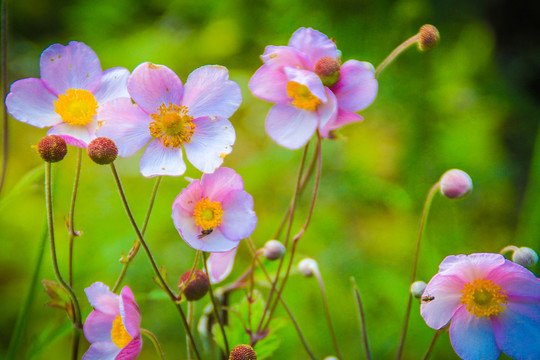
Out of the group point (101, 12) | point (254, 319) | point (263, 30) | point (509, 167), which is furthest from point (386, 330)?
point (101, 12)

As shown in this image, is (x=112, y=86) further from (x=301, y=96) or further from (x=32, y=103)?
(x=301, y=96)

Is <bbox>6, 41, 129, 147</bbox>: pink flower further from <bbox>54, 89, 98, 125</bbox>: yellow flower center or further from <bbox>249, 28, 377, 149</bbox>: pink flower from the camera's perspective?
<bbox>249, 28, 377, 149</bbox>: pink flower

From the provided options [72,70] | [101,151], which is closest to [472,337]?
[101,151]

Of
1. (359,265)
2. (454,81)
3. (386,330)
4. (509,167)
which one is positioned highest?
(454,81)

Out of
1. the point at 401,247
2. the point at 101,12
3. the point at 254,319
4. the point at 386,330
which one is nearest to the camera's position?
the point at 254,319

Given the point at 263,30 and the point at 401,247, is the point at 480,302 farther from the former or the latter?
the point at 263,30

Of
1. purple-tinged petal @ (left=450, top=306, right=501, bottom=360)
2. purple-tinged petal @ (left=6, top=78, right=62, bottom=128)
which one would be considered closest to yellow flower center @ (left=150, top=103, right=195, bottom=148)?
purple-tinged petal @ (left=6, top=78, right=62, bottom=128)
